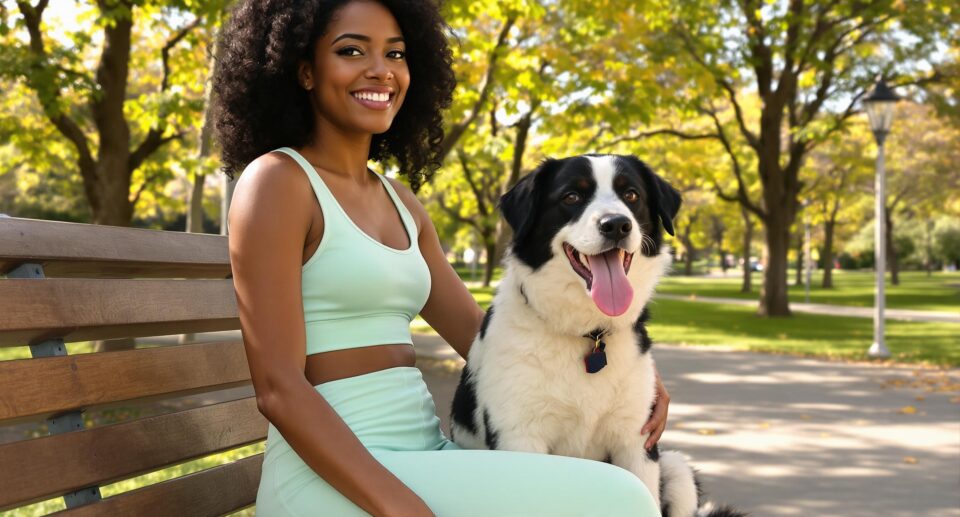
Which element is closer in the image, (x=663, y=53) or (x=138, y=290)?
(x=138, y=290)

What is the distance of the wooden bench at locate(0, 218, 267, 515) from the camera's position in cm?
188

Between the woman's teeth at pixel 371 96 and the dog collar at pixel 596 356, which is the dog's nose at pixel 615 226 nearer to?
the dog collar at pixel 596 356

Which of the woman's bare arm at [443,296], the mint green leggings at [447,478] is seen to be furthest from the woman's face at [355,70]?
the mint green leggings at [447,478]

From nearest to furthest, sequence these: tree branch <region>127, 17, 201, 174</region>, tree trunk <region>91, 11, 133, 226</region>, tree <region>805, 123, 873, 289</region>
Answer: tree trunk <region>91, 11, 133, 226</region>, tree branch <region>127, 17, 201, 174</region>, tree <region>805, 123, 873, 289</region>

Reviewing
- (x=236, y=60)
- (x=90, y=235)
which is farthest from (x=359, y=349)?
(x=236, y=60)

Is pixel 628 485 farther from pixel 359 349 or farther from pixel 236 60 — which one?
pixel 236 60

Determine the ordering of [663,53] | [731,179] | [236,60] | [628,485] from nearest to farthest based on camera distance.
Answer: [628,485] < [236,60] < [663,53] < [731,179]

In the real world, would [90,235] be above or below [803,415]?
above

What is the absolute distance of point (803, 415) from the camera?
8.34 metres

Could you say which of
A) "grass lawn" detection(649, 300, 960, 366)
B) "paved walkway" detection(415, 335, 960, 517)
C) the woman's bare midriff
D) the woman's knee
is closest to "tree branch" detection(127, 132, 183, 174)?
"paved walkway" detection(415, 335, 960, 517)

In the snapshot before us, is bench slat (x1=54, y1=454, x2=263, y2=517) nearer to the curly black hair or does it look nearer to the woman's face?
the curly black hair

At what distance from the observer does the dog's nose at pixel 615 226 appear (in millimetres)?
2789

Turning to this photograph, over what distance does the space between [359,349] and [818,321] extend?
65.7ft

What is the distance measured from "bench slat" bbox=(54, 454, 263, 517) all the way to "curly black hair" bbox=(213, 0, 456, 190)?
0.97m
